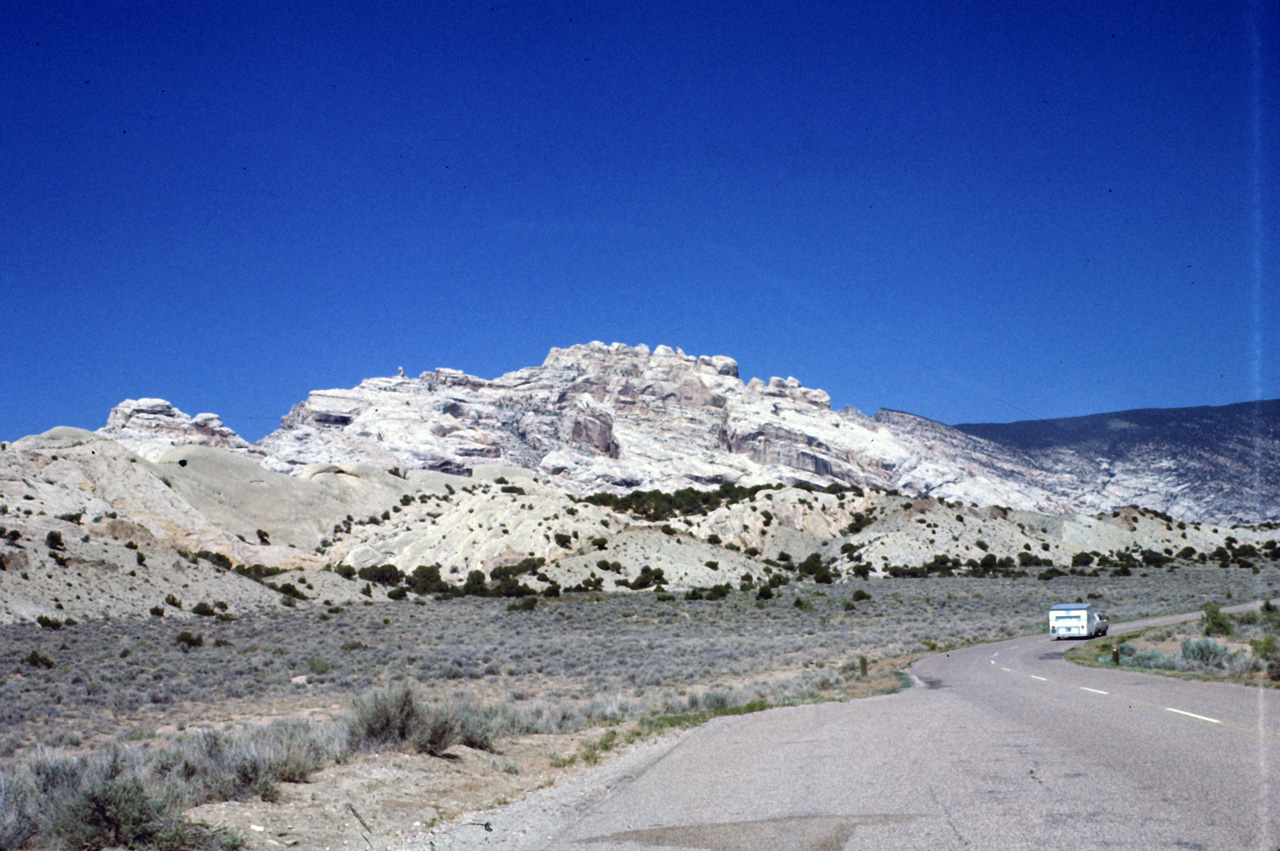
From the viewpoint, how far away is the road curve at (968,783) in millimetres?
6035

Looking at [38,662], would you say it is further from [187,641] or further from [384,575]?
[384,575]

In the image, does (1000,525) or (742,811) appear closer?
(742,811)

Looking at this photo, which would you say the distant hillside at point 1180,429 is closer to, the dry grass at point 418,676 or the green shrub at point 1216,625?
the dry grass at point 418,676

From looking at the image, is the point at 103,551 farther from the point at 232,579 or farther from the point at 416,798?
the point at 416,798

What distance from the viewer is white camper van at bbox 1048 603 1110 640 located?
31.9 meters

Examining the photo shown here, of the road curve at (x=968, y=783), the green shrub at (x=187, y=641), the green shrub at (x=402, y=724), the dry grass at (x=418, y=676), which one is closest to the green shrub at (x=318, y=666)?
the dry grass at (x=418, y=676)

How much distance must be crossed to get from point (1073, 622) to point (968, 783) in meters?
28.3

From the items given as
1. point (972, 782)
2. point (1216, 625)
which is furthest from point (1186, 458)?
point (972, 782)

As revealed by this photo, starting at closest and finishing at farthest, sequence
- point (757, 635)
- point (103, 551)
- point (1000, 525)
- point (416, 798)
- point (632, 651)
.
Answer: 1. point (416, 798)
2. point (632, 651)
3. point (757, 635)
4. point (103, 551)
5. point (1000, 525)

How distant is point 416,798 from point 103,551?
1696 inches

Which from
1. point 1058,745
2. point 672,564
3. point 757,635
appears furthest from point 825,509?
point 1058,745

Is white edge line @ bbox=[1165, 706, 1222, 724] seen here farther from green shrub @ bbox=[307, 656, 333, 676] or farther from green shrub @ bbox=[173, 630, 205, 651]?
green shrub @ bbox=[173, 630, 205, 651]

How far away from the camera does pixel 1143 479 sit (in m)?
169

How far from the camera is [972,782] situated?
25.6 feet
